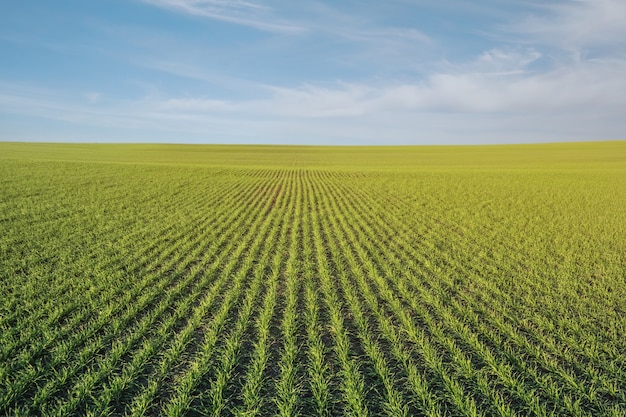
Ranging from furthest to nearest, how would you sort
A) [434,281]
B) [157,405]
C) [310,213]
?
[310,213] < [434,281] < [157,405]

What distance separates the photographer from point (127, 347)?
638 cm

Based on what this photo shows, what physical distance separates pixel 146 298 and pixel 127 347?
2198mm

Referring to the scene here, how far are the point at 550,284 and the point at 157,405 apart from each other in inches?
385

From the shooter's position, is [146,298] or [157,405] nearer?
[157,405]

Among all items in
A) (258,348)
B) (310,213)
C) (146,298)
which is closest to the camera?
(258,348)

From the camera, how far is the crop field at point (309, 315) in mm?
5211

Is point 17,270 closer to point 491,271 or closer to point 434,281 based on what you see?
point 434,281

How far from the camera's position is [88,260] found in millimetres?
11172

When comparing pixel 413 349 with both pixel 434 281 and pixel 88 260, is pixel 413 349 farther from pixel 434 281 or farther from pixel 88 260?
pixel 88 260

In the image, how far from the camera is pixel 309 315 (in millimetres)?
7695

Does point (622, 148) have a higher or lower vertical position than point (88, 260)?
higher

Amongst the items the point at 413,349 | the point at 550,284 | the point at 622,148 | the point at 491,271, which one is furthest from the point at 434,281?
the point at 622,148

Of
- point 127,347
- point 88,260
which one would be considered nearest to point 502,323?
point 127,347

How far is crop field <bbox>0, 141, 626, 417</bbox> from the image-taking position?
5211 mm
